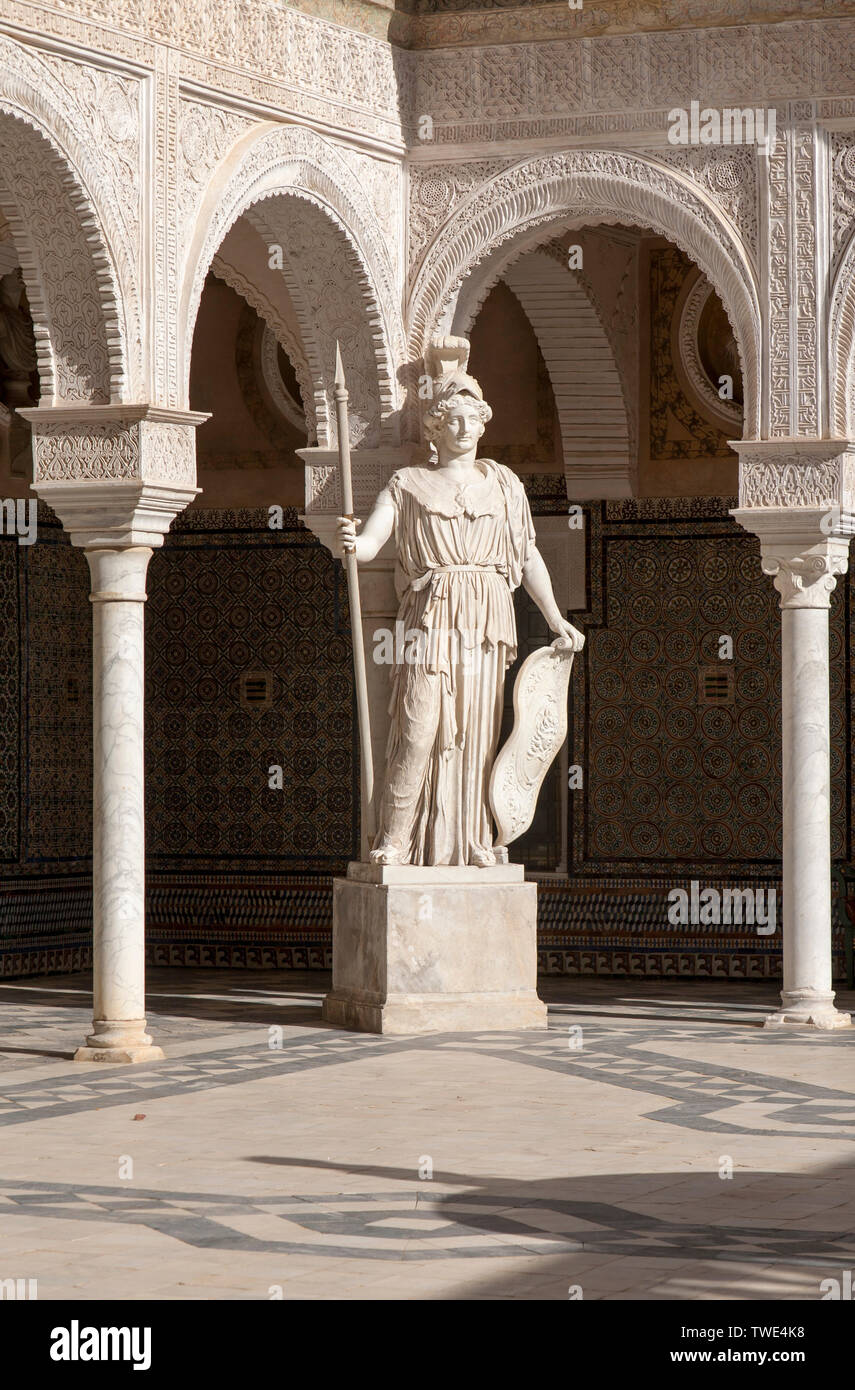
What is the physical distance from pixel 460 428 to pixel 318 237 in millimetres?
1096

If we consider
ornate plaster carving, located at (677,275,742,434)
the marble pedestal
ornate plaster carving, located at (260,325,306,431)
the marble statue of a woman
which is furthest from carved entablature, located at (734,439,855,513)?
ornate plaster carving, located at (260,325,306,431)

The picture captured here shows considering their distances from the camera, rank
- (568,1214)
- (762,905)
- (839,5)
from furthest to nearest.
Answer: (762,905)
(839,5)
(568,1214)

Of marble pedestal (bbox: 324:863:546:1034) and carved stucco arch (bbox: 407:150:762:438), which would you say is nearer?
marble pedestal (bbox: 324:863:546:1034)

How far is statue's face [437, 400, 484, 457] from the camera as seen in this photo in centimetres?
949

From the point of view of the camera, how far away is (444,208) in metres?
10.1

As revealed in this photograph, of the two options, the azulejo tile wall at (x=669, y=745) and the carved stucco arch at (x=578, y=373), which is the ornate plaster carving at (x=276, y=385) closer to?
the carved stucco arch at (x=578, y=373)

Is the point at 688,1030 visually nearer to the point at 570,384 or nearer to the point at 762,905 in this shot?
the point at 762,905

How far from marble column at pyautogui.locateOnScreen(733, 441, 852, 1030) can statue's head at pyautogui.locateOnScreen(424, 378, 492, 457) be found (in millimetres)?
1110

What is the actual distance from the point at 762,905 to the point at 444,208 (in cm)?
405

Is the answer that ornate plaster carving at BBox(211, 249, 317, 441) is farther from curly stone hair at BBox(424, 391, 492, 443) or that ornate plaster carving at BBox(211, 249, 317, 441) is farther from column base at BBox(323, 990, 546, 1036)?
column base at BBox(323, 990, 546, 1036)

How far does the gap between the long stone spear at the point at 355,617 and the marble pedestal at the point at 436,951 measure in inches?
11.6

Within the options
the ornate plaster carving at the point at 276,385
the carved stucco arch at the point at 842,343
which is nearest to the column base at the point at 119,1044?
the carved stucco arch at the point at 842,343

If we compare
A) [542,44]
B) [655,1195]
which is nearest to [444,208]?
[542,44]

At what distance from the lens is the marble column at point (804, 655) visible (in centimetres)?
952
